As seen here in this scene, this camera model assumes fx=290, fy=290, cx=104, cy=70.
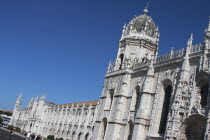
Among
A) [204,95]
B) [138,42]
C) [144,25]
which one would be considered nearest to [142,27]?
[144,25]

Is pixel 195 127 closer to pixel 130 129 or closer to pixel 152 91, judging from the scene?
pixel 152 91

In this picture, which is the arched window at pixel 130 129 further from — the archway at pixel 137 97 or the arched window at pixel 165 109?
the arched window at pixel 165 109

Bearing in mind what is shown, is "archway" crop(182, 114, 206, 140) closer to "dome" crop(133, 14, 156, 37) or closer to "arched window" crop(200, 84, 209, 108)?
"arched window" crop(200, 84, 209, 108)

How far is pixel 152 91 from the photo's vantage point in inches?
1227

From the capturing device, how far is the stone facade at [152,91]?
25.1m

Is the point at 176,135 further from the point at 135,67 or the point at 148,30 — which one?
the point at 148,30

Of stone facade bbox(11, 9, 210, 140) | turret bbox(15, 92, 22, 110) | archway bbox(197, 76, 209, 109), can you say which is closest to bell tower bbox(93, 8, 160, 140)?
stone facade bbox(11, 9, 210, 140)

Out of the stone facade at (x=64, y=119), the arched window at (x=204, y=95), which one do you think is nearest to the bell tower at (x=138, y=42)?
the arched window at (x=204, y=95)

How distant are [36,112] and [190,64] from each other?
68383 mm

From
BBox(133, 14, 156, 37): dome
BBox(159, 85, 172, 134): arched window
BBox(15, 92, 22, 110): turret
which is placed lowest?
BBox(159, 85, 172, 134): arched window

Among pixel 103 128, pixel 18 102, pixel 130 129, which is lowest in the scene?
pixel 103 128

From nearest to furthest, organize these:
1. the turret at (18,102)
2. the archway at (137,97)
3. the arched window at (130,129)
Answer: the arched window at (130,129) → the archway at (137,97) → the turret at (18,102)

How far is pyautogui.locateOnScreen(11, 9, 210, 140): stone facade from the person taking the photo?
82.3ft

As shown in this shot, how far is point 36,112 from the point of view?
87.6m
